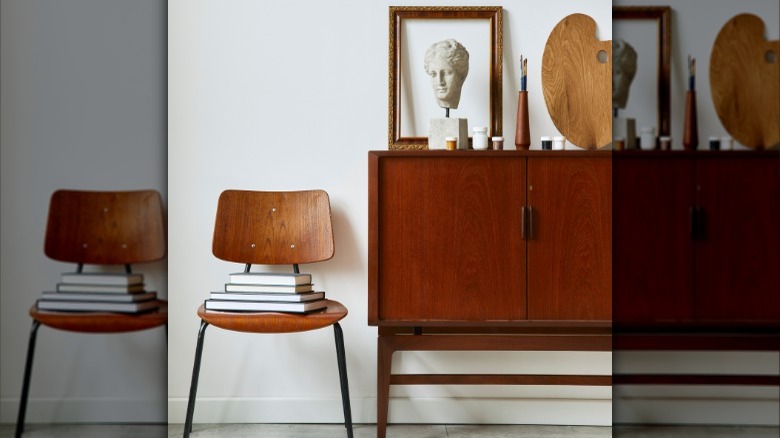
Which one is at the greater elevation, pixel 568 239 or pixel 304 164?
pixel 304 164

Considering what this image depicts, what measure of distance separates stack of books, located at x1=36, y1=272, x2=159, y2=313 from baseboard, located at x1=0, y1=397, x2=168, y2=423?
0.02 m

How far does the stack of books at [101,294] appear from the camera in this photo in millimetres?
143

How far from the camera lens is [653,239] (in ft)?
0.52

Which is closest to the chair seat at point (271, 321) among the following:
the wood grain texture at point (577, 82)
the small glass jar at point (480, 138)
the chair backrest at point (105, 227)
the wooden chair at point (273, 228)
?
the wooden chair at point (273, 228)

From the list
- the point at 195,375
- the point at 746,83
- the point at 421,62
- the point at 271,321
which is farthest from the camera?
the point at 421,62

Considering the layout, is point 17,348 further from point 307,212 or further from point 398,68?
point 398,68

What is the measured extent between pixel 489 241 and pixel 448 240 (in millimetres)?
130

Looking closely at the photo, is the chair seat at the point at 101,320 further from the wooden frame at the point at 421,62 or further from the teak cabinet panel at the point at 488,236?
the wooden frame at the point at 421,62

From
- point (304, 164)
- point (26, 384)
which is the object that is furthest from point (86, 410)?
point (304, 164)

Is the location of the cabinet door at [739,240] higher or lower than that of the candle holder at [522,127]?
lower

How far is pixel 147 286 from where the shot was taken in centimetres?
17

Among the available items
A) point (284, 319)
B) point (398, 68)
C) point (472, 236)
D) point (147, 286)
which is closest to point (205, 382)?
point (284, 319)

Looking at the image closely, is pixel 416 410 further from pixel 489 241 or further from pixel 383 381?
pixel 489 241

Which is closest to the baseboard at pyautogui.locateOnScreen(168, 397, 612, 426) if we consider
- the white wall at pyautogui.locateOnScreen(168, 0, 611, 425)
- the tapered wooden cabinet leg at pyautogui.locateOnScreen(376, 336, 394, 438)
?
the white wall at pyautogui.locateOnScreen(168, 0, 611, 425)
